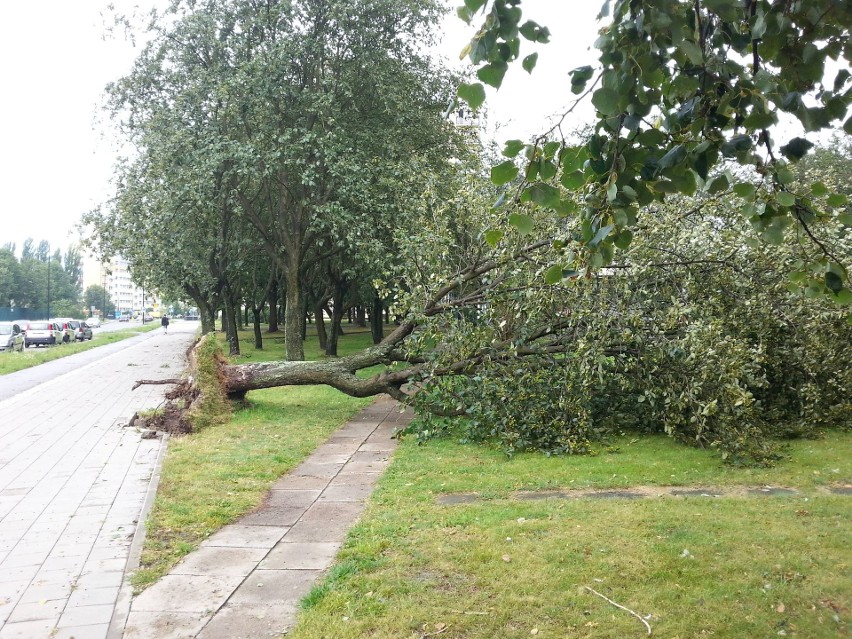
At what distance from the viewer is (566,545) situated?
4.92m

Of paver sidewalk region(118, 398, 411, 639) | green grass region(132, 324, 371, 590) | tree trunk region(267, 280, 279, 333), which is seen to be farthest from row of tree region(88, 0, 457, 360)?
tree trunk region(267, 280, 279, 333)

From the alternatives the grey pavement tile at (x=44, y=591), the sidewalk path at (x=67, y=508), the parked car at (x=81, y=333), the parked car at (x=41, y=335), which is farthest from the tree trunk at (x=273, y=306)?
the grey pavement tile at (x=44, y=591)

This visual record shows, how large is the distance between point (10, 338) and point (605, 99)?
38.6 metres

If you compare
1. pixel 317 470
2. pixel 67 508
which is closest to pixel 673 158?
pixel 317 470

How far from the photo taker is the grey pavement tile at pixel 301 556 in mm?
4699

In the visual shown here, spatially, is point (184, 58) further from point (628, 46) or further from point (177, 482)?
point (628, 46)

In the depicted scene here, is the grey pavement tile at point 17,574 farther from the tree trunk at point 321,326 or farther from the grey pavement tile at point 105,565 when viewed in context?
the tree trunk at point 321,326

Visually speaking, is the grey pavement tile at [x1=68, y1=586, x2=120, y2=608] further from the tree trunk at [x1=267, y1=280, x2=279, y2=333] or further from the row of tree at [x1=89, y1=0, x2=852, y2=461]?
the tree trunk at [x1=267, y1=280, x2=279, y2=333]

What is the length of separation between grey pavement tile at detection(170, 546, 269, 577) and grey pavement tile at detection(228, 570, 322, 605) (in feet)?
0.56

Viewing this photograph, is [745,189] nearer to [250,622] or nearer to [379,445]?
[250,622]

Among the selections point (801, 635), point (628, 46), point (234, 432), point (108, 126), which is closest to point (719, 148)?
point (628, 46)

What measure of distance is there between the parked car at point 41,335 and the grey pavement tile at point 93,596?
38.6 meters

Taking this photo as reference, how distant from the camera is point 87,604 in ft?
13.6

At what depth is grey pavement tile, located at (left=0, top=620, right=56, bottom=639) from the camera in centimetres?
373
